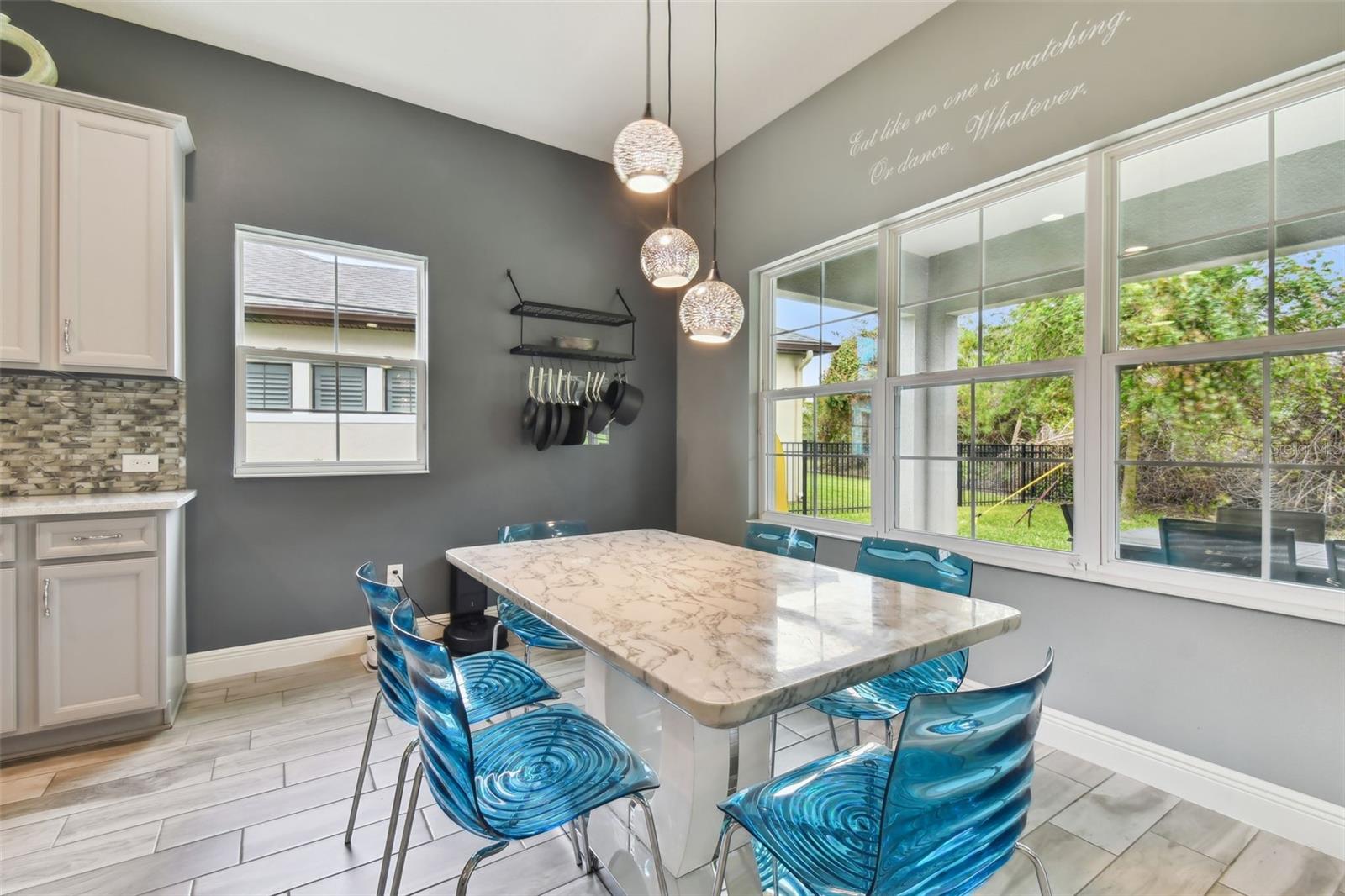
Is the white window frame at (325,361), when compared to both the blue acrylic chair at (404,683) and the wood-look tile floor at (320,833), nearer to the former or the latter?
the wood-look tile floor at (320,833)

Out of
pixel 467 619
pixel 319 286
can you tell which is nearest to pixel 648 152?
pixel 319 286

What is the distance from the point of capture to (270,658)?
303 cm

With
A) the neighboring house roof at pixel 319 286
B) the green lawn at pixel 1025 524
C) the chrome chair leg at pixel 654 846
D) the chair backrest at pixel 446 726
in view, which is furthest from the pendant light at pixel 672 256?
the neighboring house roof at pixel 319 286

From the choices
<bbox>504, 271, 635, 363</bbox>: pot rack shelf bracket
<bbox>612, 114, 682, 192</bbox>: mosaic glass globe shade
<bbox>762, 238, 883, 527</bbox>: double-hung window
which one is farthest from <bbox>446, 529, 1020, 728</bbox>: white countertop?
<bbox>504, 271, 635, 363</bbox>: pot rack shelf bracket

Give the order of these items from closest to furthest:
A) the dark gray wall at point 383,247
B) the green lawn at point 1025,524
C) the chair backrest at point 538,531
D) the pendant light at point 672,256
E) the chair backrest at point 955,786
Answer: the chair backrest at point 955,786, the pendant light at point 672,256, the green lawn at point 1025,524, the chair backrest at point 538,531, the dark gray wall at point 383,247

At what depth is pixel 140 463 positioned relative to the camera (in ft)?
8.93

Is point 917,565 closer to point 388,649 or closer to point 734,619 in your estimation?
point 734,619

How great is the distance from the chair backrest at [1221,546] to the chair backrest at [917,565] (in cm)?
80

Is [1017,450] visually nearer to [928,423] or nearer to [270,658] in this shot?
[928,423]

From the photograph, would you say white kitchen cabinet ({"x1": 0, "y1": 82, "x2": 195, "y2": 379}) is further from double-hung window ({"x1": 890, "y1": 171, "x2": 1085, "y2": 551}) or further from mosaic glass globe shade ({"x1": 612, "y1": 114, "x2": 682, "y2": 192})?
double-hung window ({"x1": 890, "y1": 171, "x2": 1085, "y2": 551})

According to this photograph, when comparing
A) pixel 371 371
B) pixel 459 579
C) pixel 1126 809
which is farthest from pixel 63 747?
pixel 1126 809

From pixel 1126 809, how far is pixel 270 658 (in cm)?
375

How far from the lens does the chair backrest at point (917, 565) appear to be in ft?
6.20

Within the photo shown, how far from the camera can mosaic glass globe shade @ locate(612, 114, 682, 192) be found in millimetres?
1790
